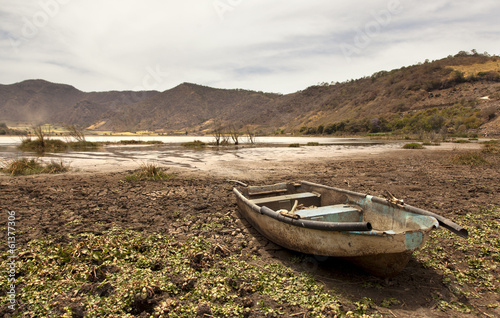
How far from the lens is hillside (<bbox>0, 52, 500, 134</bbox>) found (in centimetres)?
5181

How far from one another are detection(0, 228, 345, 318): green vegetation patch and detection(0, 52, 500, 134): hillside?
26112mm

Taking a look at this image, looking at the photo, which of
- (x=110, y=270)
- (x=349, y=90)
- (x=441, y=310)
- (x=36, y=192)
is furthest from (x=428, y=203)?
(x=349, y=90)

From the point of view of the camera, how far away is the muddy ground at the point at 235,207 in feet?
11.2

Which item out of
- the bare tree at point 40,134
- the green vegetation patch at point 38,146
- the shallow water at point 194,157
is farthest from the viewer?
the green vegetation patch at point 38,146

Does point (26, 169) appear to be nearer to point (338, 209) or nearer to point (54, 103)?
point (338, 209)

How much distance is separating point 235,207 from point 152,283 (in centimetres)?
380

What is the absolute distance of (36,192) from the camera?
8359 mm

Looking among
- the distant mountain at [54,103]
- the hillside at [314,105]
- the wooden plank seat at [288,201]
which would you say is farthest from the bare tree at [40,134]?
the distant mountain at [54,103]

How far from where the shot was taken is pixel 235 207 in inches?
278

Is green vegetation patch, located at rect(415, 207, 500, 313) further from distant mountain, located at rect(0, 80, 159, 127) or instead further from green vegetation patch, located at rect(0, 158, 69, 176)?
distant mountain, located at rect(0, 80, 159, 127)

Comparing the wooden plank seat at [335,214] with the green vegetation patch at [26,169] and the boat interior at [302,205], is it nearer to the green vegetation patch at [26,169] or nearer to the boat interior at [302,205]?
the boat interior at [302,205]

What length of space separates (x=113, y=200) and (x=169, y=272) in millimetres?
4620

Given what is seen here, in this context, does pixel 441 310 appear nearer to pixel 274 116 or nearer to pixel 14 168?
pixel 14 168

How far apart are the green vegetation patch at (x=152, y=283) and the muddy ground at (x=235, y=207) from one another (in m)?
0.28
